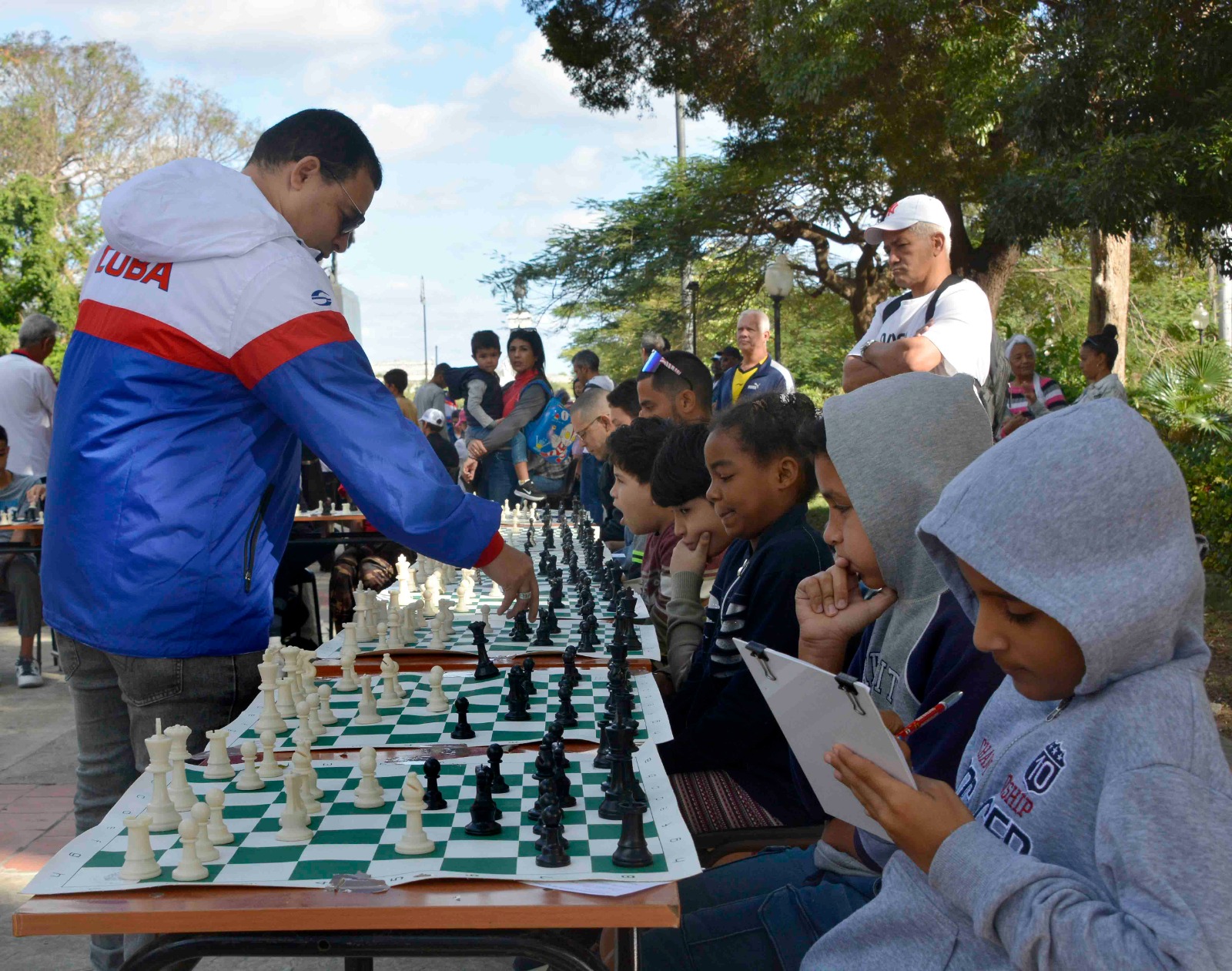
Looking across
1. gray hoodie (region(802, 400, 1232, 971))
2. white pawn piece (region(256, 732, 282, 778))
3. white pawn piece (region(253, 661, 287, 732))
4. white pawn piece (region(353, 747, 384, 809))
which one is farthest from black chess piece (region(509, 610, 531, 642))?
gray hoodie (region(802, 400, 1232, 971))

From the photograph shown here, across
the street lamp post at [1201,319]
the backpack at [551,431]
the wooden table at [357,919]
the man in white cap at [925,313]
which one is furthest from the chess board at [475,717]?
the street lamp post at [1201,319]

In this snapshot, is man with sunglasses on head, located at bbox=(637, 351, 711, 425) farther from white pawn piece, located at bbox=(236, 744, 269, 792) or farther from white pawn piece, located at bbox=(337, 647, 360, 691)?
white pawn piece, located at bbox=(236, 744, 269, 792)

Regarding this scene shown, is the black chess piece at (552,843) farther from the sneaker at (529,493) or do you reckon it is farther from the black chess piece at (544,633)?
the sneaker at (529,493)

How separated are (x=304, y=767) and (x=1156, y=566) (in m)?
1.44

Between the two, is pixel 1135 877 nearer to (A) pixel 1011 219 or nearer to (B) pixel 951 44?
(A) pixel 1011 219

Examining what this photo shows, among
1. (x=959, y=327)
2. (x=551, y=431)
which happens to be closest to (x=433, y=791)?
(x=959, y=327)

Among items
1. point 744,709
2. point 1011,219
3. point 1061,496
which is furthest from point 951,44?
point 1061,496

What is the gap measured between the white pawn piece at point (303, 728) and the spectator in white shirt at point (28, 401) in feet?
19.3

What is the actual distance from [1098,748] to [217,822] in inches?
53.3

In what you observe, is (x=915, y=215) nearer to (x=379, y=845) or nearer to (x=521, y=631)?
(x=521, y=631)

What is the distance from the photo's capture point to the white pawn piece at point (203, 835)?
1.75m

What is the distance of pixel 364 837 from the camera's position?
186 cm

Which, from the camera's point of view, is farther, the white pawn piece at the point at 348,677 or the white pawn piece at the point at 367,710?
the white pawn piece at the point at 348,677

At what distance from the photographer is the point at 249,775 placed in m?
2.11
